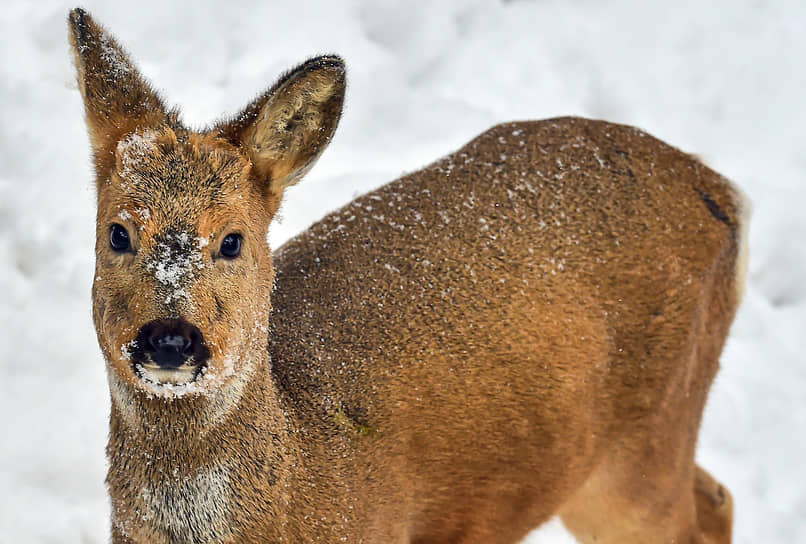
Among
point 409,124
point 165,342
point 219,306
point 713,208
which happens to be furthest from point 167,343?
point 409,124

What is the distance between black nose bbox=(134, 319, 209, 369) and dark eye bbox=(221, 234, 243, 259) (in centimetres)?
27

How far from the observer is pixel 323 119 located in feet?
10.1

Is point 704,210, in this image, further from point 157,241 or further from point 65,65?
point 65,65

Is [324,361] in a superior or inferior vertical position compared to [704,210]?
inferior

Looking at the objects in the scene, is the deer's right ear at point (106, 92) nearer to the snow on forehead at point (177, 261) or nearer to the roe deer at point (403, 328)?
the roe deer at point (403, 328)

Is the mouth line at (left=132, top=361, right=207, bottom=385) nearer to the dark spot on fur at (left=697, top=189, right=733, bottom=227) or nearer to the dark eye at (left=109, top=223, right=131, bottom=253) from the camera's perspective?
the dark eye at (left=109, top=223, right=131, bottom=253)

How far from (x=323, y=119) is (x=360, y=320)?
Result: 701 millimetres

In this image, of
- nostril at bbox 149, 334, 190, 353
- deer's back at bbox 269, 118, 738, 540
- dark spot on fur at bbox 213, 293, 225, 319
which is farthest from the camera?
deer's back at bbox 269, 118, 738, 540

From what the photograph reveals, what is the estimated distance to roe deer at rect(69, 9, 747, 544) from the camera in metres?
2.68

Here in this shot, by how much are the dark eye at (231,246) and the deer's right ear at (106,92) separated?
17.3 inches

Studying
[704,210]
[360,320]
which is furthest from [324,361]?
[704,210]

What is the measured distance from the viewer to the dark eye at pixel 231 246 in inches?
106

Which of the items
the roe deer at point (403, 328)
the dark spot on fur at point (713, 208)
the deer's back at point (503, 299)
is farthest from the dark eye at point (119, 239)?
the dark spot on fur at point (713, 208)

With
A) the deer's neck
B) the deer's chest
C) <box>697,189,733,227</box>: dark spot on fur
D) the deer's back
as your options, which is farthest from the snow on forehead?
<box>697,189,733,227</box>: dark spot on fur
